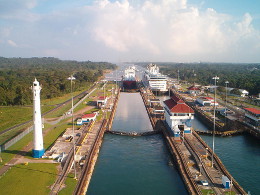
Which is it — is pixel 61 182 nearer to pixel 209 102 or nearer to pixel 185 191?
pixel 185 191

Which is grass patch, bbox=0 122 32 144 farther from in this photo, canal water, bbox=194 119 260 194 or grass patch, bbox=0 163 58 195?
canal water, bbox=194 119 260 194

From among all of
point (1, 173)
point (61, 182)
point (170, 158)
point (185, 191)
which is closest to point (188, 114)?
point (170, 158)

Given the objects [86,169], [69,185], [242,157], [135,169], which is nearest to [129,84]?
[242,157]

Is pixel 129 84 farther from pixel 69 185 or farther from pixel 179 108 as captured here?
pixel 69 185

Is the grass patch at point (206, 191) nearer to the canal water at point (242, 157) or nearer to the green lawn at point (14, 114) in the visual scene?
the canal water at point (242, 157)

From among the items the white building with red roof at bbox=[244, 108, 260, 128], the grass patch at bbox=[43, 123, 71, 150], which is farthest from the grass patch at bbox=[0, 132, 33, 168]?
the white building with red roof at bbox=[244, 108, 260, 128]

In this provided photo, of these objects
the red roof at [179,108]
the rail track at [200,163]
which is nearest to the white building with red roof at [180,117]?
the red roof at [179,108]
